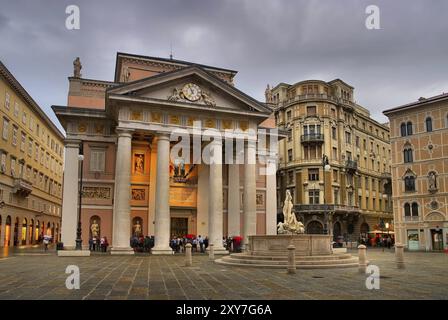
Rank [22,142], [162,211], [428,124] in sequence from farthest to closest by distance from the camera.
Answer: [22,142] → [428,124] → [162,211]

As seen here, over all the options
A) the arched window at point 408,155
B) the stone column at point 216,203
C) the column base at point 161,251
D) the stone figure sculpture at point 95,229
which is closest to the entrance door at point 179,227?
the stone column at point 216,203

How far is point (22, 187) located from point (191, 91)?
2374 cm

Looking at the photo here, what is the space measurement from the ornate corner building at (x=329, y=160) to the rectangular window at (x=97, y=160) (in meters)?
27.8

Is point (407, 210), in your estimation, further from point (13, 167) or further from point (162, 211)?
point (13, 167)

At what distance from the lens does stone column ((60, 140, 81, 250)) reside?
32219mm

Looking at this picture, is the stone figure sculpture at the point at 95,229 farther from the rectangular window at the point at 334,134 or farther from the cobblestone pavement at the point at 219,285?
the rectangular window at the point at 334,134

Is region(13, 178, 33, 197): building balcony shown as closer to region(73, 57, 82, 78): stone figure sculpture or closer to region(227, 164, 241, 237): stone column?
region(73, 57, 82, 78): stone figure sculpture

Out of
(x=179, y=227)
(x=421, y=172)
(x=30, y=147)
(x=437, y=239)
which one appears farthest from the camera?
(x=30, y=147)

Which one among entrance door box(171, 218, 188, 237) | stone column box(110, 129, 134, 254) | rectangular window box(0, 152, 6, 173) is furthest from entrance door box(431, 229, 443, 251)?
rectangular window box(0, 152, 6, 173)

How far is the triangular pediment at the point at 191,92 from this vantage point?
3067 cm

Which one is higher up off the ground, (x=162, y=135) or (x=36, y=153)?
(x=36, y=153)

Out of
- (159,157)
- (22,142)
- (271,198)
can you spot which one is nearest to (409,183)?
(271,198)

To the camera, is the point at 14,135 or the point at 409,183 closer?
the point at 409,183

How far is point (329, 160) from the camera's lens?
5900cm
